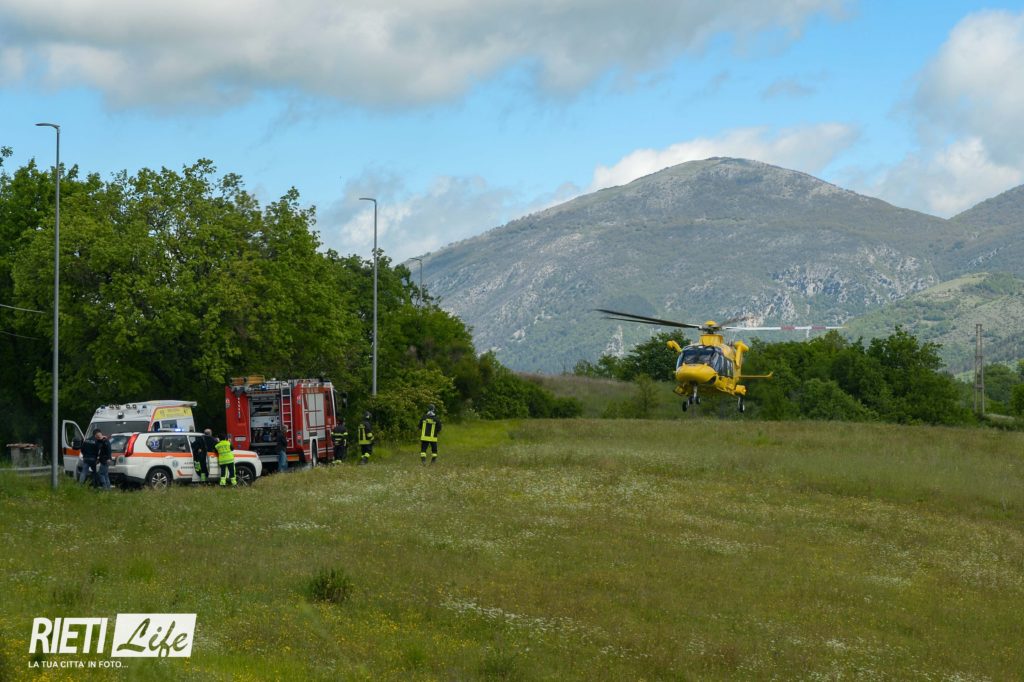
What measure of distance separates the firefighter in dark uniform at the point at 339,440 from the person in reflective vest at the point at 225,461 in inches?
309

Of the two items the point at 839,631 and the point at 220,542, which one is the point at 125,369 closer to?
the point at 220,542

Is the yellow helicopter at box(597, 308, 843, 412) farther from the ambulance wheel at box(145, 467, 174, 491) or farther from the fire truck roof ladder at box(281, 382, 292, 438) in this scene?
the ambulance wheel at box(145, 467, 174, 491)

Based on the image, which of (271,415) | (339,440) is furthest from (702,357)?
(271,415)

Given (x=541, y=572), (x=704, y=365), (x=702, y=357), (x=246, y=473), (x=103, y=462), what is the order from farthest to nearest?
(x=702, y=357) → (x=704, y=365) → (x=246, y=473) → (x=103, y=462) → (x=541, y=572)

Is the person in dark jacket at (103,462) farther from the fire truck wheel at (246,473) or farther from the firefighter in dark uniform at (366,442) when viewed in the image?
the firefighter in dark uniform at (366,442)

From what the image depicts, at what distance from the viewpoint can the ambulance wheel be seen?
33531mm

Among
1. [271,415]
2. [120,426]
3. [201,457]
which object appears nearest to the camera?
[201,457]

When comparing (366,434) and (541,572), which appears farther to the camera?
(366,434)

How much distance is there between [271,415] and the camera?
40562 mm

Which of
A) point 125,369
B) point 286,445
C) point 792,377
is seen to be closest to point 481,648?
point 286,445

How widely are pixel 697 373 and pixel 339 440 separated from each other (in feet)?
41.6

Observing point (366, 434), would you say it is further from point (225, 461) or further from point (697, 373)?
point (697, 373)

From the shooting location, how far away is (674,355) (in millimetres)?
119438

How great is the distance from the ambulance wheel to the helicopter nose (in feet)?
58.7
